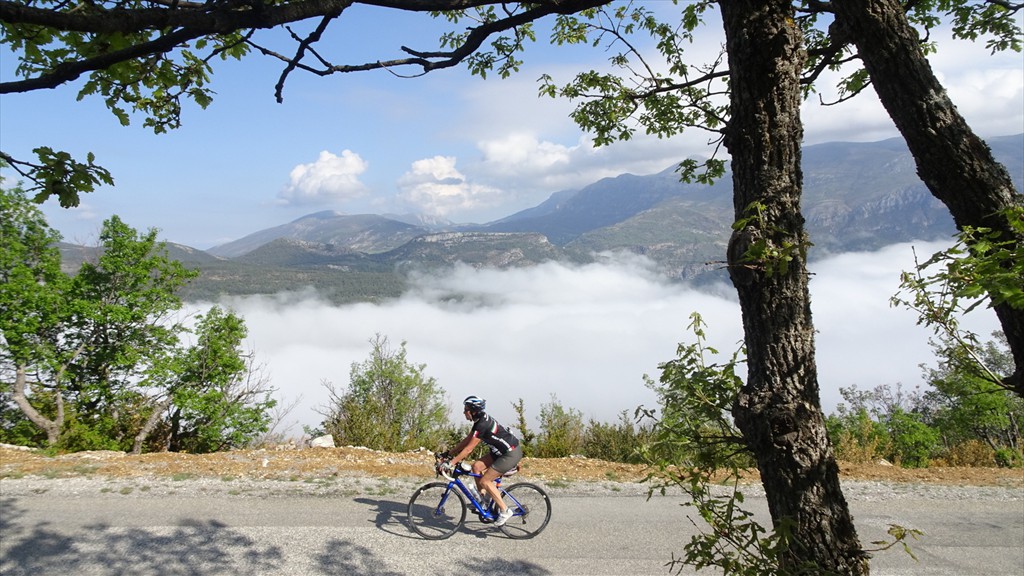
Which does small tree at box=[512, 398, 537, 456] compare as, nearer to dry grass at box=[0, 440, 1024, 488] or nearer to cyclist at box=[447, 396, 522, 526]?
dry grass at box=[0, 440, 1024, 488]

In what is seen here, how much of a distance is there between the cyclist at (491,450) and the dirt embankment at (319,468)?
113 inches

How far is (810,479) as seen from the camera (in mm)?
2254

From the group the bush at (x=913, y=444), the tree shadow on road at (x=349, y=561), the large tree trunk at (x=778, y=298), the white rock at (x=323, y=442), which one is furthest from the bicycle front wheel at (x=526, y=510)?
the bush at (x=913, y=444)

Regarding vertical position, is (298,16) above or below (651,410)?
above

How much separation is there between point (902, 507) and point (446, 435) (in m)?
10.8

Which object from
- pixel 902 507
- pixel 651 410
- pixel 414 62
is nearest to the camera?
pixel 651 410

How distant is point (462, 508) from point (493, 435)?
116 centimetres

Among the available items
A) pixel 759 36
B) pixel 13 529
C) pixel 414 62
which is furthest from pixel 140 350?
pixel 759 36

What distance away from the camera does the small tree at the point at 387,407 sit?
1459 cm

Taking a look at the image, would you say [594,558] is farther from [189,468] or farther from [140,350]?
[140,350]

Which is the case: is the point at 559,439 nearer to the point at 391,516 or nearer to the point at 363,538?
the point at 391,516

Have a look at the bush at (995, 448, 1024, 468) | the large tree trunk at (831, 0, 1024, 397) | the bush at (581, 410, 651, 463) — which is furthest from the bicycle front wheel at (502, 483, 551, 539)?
the bush at (995, 448, 1024, 468)

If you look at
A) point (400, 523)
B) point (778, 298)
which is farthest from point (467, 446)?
point (778, 298)

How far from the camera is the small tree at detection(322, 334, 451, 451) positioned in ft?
47.9
